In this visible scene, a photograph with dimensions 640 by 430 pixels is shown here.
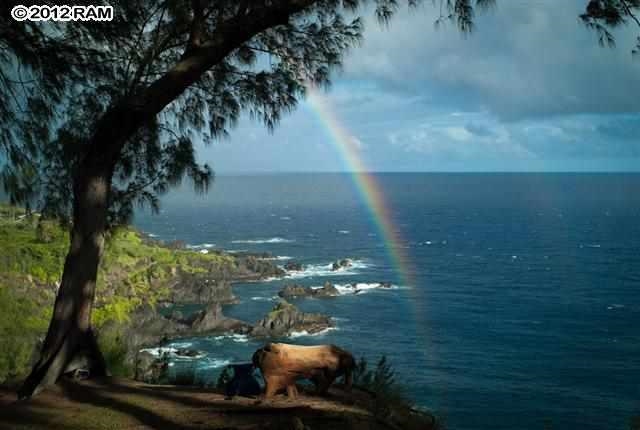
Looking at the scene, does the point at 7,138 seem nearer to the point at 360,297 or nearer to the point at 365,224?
the point at 360,297

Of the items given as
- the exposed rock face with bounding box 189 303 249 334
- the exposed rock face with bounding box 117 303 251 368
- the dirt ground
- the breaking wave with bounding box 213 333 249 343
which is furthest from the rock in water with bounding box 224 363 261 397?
the exposed rock face with bounding box 189 303 249 334

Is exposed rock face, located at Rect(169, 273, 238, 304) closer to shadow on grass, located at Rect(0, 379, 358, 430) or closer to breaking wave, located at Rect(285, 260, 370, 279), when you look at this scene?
breaking wave, located at Rect(285, 260, 370, 279)

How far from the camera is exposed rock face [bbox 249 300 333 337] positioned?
48719 millimetres

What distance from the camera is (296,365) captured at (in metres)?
6.70

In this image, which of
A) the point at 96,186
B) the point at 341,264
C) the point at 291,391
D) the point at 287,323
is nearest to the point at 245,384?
the point at 291,391

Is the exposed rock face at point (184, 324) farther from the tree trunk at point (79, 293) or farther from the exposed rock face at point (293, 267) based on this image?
the tree trunk at point (79, 293)

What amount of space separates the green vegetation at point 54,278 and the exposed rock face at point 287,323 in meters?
10.7

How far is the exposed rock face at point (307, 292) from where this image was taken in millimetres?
62750

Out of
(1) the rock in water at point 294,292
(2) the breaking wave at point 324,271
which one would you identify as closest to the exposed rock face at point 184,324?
(1) the rock in water at point 294,292

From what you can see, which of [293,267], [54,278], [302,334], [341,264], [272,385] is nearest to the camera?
[272,385]

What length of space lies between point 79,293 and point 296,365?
287 centimetres

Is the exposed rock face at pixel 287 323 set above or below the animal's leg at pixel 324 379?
below

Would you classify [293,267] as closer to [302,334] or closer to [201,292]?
[201,292]

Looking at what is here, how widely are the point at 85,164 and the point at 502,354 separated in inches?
1701
